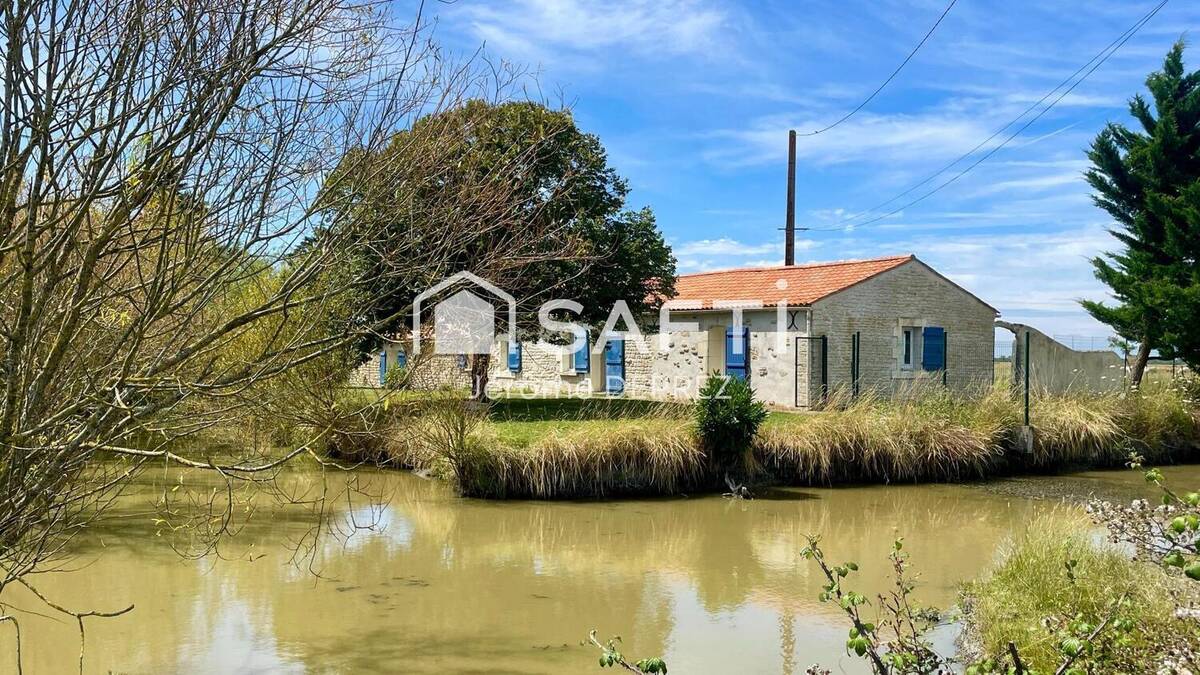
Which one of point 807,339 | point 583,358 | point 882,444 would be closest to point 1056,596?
point 882,444

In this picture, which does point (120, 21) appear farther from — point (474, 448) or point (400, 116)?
point (474, 448)

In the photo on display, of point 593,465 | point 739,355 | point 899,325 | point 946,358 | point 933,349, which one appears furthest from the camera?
point 946,358

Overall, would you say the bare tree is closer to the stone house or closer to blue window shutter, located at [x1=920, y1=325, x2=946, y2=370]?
the stone house

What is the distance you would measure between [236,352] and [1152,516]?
9475 millimetres

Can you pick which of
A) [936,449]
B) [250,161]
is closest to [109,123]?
[250,161]

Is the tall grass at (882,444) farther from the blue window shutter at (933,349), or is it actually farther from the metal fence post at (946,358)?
the metal fence post at (946,358)

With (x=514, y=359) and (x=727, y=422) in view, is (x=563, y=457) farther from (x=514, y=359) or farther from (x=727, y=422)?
(x=514, y=359)

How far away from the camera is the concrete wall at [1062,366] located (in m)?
→ 18.4

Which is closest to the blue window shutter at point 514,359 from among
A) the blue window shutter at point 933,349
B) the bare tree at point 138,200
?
the blue window shutter at point 933,349

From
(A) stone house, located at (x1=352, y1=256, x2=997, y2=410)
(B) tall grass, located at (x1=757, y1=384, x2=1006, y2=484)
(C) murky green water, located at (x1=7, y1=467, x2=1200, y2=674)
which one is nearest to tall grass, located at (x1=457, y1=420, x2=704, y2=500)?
(C) murky green water, located at (x1=7, y1=467, x2=1200, y2=674)

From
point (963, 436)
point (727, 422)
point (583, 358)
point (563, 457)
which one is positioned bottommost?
point (563, 457)

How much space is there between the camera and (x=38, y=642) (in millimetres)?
6133

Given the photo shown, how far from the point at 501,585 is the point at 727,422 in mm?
5008

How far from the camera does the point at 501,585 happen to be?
307 inches
